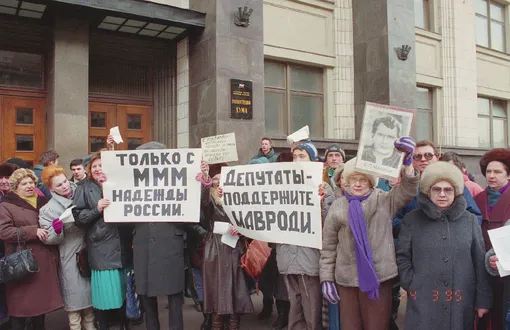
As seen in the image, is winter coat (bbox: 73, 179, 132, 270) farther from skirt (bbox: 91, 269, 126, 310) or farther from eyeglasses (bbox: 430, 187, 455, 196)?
eyeglasses (bbox: 430, 187, 455, 196)

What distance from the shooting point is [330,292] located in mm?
3701

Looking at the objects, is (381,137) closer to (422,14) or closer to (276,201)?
(276,201)

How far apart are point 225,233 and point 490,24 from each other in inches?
600

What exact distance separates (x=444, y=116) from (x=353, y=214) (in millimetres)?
11892

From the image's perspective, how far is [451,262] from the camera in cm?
329

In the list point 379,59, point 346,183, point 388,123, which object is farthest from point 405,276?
point 379,59

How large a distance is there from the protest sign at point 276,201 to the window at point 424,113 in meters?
10.7

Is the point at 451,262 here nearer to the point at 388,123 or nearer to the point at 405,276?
the point at 405,276

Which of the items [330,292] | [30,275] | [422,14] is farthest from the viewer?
[422,14]

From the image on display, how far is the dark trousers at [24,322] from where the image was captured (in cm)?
447

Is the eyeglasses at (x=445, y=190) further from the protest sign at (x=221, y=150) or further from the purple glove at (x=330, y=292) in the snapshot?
the protest sign at (x=221, y=150)

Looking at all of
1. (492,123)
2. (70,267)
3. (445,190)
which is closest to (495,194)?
(445,190)

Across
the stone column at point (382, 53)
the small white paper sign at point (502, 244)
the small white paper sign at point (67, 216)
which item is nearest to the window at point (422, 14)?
the stone column at point (382, 53)

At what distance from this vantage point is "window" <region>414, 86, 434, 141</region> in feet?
45.5
